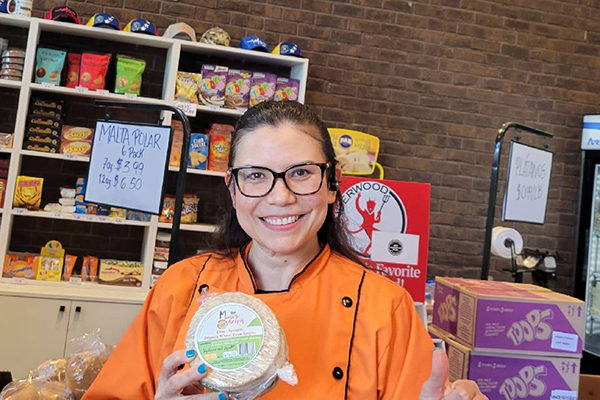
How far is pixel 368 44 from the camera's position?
4.63 meters

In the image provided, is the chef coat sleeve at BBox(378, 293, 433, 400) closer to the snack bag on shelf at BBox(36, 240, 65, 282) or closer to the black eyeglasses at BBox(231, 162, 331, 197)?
the black eyeglasses at BBox(231, 162, 331, 197)

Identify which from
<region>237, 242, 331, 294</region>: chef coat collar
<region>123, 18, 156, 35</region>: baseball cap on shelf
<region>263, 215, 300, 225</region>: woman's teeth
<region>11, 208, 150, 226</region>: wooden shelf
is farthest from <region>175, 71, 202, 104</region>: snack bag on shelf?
<region>263, 215, 300, 225</region>: woman's teeth

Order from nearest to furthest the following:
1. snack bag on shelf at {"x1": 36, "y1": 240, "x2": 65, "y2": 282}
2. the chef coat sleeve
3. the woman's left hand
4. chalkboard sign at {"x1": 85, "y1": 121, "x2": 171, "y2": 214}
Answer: the woman's left hand
the chef coat sleeve
chalkboard sign at {"x1": 85, "y1": 121, "x2": 171, "y2": 214}
snack bag on shelf at {"x1": 36, "y1": 240, "x2": 65, "y2": 282}

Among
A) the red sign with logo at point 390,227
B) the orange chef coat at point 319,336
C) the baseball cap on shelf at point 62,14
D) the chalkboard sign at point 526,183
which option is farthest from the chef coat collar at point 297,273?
the baseball cap on shelf at point 62,14

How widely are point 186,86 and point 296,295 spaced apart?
2825 millimetres

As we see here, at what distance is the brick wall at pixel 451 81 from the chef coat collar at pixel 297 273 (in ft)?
10.5

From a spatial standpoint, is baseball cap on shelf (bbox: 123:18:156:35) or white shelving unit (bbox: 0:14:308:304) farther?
baseball cap on shelf (bbox: 123:18:156:35)

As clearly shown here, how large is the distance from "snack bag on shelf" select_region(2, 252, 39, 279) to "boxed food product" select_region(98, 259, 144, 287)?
0.42 meters

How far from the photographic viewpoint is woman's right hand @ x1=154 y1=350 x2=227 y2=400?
3.49ft

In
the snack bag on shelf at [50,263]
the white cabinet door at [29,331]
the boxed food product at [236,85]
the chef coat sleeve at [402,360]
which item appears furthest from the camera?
the boxed food product at [236,85]

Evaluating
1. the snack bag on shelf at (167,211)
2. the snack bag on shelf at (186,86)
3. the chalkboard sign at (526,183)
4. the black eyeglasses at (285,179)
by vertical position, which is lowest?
the snack bag on shelf at (167,211)

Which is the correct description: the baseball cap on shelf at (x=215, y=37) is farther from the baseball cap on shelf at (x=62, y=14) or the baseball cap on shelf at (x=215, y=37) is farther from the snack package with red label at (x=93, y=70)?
the baseball cap on shelf at (x=62, y=14)

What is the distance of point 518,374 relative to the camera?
2.25 meters

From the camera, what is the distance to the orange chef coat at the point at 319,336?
50.3 inches
